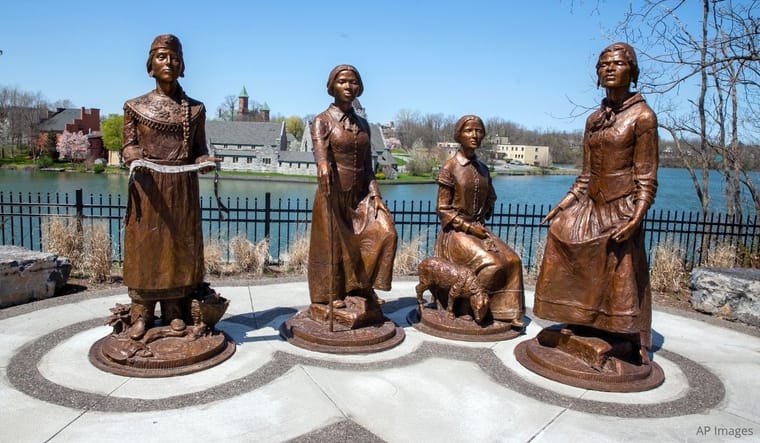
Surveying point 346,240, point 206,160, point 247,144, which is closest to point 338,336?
point 346,240

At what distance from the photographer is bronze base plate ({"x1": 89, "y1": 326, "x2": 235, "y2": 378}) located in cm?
429

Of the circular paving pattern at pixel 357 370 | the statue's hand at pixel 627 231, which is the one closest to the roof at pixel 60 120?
the circular paving pattern at pixel 357 370

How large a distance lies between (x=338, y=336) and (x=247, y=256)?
3983 millimetres

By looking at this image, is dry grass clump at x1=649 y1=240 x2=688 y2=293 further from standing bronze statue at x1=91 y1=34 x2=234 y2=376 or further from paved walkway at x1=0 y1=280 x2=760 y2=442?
standing bronze statue at x1=91 y1=34 x2=234 y2=376

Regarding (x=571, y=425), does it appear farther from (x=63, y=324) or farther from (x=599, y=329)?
(x=63, y=324)

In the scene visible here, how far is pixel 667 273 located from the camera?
27.6 feet

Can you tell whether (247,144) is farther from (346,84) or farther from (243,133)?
(346,84)

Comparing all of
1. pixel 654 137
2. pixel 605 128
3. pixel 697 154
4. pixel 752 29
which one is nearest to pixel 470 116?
pixel 605 128

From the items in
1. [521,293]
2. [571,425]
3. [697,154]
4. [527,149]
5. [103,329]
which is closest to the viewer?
[571,425]

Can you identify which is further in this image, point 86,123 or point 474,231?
point 86,123

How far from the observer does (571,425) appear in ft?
12.3

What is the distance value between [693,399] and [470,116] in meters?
3.33

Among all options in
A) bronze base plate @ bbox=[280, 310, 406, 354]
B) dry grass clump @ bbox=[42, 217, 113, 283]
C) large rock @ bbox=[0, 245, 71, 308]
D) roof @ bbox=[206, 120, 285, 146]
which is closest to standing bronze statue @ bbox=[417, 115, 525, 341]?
bronze base plate @ bbox=[280, 310, 406, 354]

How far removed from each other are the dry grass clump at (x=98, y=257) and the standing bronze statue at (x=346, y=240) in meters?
3.64
